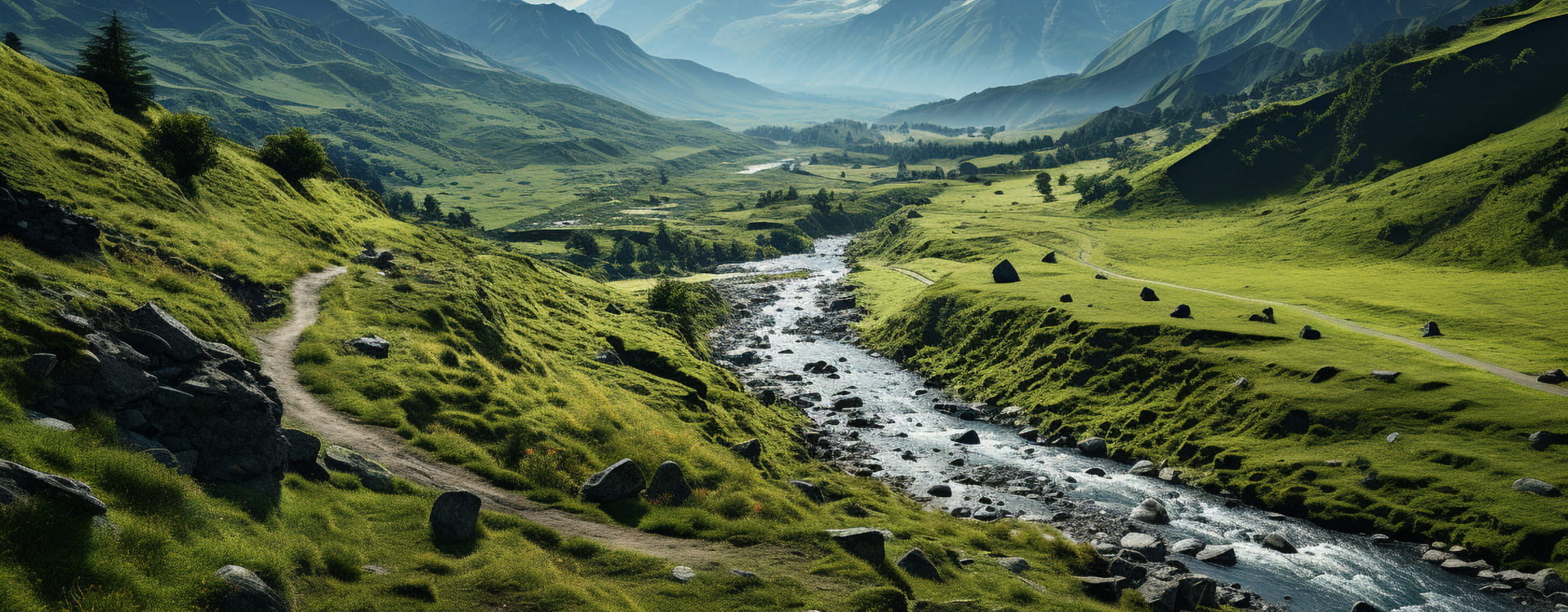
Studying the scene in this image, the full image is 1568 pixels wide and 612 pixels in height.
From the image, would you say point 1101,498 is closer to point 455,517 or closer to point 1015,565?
point 1015,565

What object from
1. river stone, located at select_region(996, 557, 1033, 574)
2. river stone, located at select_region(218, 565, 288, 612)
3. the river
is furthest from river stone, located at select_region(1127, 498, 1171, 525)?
river stone, located at select_region(218, 565, 288, 612)

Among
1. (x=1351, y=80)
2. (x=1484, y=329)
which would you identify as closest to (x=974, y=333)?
(x=1484, y=329)

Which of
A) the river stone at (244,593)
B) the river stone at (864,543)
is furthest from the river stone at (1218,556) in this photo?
the river stone at (244,593)

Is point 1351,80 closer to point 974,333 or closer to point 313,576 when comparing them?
point 974,333

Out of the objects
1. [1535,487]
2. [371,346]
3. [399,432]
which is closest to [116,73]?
[371,346]

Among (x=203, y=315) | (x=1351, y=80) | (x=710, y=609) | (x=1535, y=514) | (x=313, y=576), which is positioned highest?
(x=1351, y=80)
